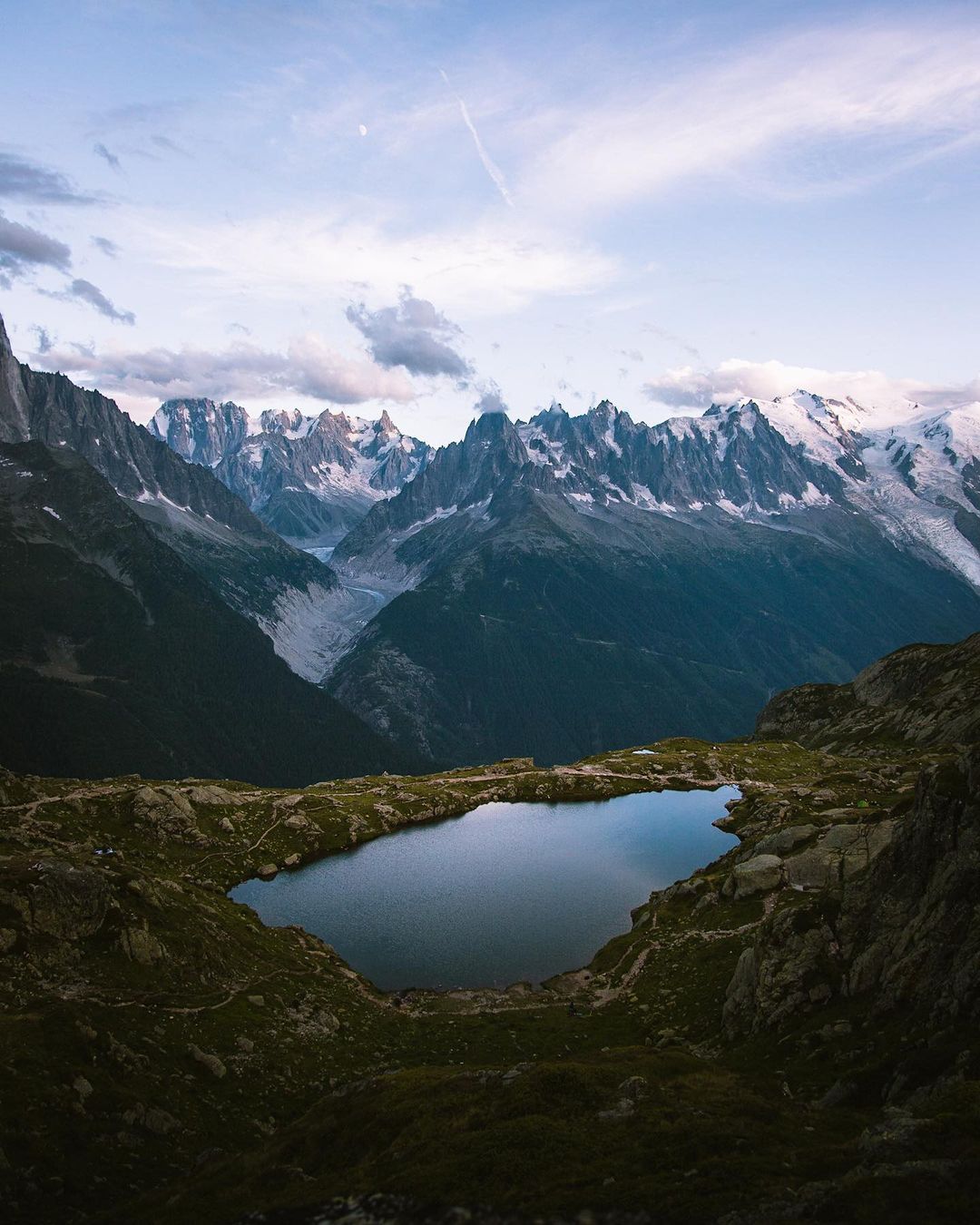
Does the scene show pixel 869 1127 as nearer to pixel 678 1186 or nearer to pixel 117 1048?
pixel 678 1186

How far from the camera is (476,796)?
160m

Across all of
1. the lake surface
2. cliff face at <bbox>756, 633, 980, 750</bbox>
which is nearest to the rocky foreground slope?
the lake surface

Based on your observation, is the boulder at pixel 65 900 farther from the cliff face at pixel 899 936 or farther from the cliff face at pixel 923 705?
the cliff face at pixel 923 705

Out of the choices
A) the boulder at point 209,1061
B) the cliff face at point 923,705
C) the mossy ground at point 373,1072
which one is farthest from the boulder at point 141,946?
the cliff face at point 923,705

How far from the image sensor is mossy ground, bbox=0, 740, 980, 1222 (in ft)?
112

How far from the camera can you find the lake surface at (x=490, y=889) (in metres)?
92.1

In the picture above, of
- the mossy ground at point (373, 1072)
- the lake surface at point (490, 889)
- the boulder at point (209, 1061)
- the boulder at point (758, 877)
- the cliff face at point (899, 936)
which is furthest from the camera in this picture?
the lake surface at point (490, 889)

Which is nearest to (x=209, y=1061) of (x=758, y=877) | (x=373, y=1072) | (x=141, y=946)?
(x=373, y=1072)

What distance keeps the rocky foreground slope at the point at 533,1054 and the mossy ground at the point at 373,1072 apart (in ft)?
0.69

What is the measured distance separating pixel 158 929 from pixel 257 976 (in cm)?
1014

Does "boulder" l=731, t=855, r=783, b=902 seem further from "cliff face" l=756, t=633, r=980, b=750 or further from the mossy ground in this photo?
"cliff face" l=756, t=633, r=980, b=750

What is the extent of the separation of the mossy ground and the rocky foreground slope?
8.3 inches

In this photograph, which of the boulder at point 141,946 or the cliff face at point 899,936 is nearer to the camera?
the cliff face at point 899,936

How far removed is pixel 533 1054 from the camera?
65000 mm
